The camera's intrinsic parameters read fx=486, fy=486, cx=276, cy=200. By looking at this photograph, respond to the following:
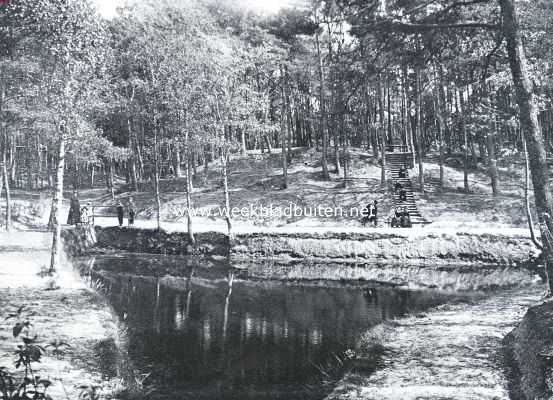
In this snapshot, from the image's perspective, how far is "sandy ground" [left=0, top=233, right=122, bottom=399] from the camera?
8805 mm

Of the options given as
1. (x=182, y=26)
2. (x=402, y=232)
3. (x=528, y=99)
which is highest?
(x=182, y=26)

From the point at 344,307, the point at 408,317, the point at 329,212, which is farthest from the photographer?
the point at 329,212

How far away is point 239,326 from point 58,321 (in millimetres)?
5065

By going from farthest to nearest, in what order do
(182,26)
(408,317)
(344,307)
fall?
(182,26), (344,307), (408,317)

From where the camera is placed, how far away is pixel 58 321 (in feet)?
39.5

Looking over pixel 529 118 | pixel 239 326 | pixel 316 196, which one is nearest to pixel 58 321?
pixel 239 326

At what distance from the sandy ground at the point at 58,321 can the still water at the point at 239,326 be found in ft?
3.31

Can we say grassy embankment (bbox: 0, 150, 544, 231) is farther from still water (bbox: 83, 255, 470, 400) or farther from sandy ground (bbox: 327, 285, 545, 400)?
sandy ground (bbox: 327, 285, 545, 400)

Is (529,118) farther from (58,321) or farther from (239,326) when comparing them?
(58,321)

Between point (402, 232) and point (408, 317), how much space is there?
1226cm

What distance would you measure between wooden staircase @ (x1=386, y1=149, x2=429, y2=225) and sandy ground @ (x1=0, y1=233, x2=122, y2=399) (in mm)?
21294

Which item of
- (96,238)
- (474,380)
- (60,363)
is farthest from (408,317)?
(96,238)

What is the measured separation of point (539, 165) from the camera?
10.3 meters

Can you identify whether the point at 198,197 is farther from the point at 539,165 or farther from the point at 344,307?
the point at 539,165
